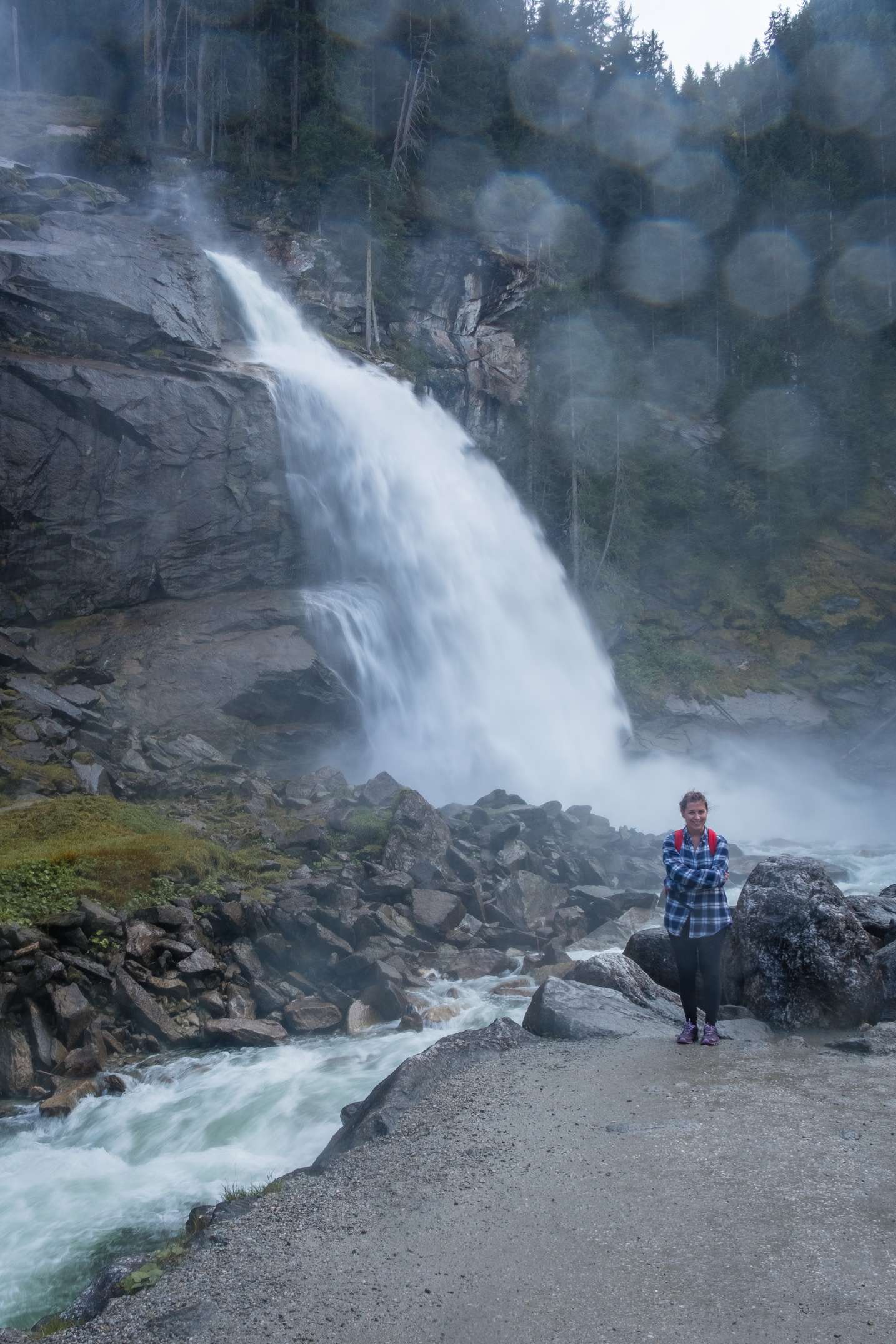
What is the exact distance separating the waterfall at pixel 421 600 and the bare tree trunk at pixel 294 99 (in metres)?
13.4

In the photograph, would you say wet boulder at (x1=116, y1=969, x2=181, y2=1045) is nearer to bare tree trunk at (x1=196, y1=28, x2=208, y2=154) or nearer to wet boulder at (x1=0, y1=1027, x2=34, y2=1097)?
wet boulder at (x1=0, y1=1027, x2=34, y2=1097)

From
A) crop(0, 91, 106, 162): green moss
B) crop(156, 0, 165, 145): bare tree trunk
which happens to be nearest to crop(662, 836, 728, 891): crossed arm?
crop(0, 91, 106, 162): green moss

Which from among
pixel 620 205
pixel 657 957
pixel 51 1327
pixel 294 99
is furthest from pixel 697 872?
pixel 620 205

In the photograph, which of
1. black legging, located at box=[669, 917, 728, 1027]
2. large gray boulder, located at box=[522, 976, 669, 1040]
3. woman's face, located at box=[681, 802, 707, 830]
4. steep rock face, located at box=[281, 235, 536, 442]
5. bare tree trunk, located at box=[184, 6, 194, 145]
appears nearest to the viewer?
woman's face, located at box=[681, 802, 707, 830]

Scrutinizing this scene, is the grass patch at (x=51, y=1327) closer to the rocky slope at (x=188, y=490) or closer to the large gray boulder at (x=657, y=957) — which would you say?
the large gray boulder at (x=657, y=957)

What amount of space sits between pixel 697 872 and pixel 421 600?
706 inches

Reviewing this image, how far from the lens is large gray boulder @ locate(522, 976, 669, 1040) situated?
6.87 m

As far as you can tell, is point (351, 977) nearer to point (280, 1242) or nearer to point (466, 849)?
point (466, 849)

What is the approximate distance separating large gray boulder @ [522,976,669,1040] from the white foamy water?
182cm

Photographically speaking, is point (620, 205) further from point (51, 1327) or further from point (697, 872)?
point (51, 1327)

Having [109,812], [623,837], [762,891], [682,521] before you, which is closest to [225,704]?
[109,812]

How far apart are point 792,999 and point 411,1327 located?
4.53 meters

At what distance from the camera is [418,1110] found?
5703 millimetres

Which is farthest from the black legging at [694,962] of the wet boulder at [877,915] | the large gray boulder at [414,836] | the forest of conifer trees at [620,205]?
the forest of conifer trees at [620,205]
